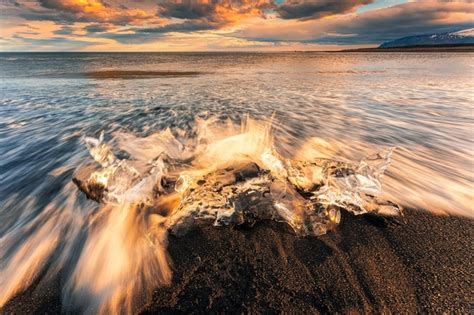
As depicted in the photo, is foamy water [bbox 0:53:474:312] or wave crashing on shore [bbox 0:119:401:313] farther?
foamy water [bbox 0:53:474:312]

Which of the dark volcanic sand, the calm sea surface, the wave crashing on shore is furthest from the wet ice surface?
the calm sea surface

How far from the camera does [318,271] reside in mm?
2115

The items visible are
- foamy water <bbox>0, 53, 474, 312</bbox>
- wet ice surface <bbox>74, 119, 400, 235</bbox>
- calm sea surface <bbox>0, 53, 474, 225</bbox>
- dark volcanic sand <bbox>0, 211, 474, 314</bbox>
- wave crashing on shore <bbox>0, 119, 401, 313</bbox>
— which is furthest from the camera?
calm sea surface <bbox>0, 53, 474, 225</bbox>

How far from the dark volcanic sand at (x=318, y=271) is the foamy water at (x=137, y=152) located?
219 millimetres

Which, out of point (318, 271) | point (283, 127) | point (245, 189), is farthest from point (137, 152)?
point (318, 271)

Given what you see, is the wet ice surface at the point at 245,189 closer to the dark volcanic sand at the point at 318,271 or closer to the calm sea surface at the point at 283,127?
the dark volcanic sand at the point at 318,271

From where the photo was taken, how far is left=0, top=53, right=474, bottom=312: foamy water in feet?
7.43

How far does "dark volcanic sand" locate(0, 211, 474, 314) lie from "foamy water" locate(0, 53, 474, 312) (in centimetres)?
22

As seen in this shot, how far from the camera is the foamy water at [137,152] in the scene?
227cm

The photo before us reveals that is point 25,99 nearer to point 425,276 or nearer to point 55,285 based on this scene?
point 55,285

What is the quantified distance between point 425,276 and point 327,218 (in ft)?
2.93

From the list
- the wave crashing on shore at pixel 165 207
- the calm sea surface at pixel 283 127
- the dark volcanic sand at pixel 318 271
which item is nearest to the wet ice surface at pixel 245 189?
the wave crashing on shore at pixel 165 207

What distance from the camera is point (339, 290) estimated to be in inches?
76.5

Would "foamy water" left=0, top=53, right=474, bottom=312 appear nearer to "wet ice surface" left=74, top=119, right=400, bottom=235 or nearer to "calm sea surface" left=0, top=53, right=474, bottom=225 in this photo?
"calm sea surface" left=0, top=53, right=474, bottom=225
